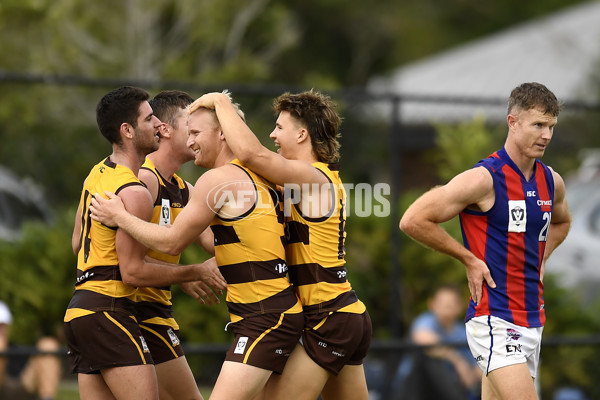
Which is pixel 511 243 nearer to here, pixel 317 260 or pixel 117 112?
pixel 317 260

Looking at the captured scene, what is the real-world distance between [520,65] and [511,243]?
72.2ft

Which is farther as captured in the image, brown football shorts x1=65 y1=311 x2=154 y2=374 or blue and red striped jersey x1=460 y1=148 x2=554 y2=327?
blue and red striped jersey x1=460 y1=148 x2=554 y2=327

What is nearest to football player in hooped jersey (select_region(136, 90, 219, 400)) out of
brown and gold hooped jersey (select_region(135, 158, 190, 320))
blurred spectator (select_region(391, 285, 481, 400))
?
brown and gold hooped jersey (select_region(135, 158, 190, 320))

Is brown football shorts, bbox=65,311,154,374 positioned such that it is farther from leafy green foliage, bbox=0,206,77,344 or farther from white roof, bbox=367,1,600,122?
white roof, bbox=367,1,600,122

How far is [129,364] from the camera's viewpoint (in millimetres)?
4793

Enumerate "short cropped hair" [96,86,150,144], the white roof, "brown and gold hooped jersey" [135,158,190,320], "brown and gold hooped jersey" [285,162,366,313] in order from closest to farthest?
1. "brown and gold hooped jersey" [285,162,366,313]
2. "short cropped hair" [96,86,150,144]
3. "brown and gold hooped jersey" [135,158,190,320]
4. the white roof

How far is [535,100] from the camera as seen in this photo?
5082 millimetres

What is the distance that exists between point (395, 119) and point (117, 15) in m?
8.00

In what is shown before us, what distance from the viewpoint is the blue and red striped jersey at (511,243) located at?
16.7ft

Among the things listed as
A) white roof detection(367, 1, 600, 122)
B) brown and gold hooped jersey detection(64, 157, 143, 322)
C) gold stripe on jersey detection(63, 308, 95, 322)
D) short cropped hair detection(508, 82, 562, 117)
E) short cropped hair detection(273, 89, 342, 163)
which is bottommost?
gold stripe on jersey detection(63, 308, 95, 322)

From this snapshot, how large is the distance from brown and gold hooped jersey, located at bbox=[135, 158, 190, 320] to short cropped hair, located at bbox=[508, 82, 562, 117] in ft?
7.07

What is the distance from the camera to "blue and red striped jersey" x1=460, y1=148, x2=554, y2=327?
508 cm

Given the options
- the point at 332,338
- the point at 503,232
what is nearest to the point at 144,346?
the point at 332,338

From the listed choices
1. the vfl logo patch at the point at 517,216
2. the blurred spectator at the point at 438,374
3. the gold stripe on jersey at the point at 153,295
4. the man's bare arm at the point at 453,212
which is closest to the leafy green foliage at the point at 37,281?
the blurred spectator at the point at 438,374
